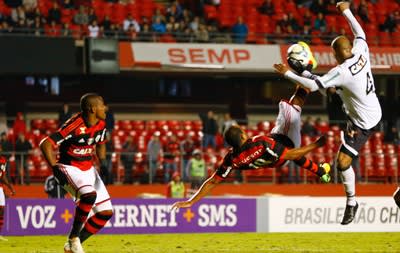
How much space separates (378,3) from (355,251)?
1861cm

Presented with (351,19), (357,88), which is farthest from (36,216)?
(351,19)

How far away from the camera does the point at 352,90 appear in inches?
548

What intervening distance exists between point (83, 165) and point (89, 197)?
45 cm

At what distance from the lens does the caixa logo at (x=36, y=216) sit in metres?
21.2

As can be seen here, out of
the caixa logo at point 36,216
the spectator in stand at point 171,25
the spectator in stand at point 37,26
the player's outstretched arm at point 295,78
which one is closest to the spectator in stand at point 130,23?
the spectator in stand at point 171,25

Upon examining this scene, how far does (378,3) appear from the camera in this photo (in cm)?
3300

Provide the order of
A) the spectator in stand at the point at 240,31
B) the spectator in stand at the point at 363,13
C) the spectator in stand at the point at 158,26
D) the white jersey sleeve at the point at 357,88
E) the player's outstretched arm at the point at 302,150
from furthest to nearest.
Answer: the spectator in stand at the point at 363,13 < the spectator in stand at the point at 240,31 < the spectator in stand at the point at 158,26 < the player's outstretched arm at the point at 302,150 < the white jersey sleeve at the point at 357,88

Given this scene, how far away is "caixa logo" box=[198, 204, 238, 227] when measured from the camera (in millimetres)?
22328

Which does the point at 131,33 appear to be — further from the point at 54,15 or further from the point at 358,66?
the point at 358,66

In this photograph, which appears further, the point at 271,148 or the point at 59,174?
the point at 271,148

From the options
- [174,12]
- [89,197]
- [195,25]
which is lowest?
[89,197]

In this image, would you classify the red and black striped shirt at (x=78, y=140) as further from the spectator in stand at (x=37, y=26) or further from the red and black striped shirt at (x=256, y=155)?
the spectator in stand at (x=37, y=26)

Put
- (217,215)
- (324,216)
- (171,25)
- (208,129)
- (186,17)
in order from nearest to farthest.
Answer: (217,215) < (324,216) < (208,129) < (171,25) < (186,17)

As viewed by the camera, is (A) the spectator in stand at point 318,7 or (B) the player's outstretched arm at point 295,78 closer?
(B) the player's outstretched arm at point 295,78
